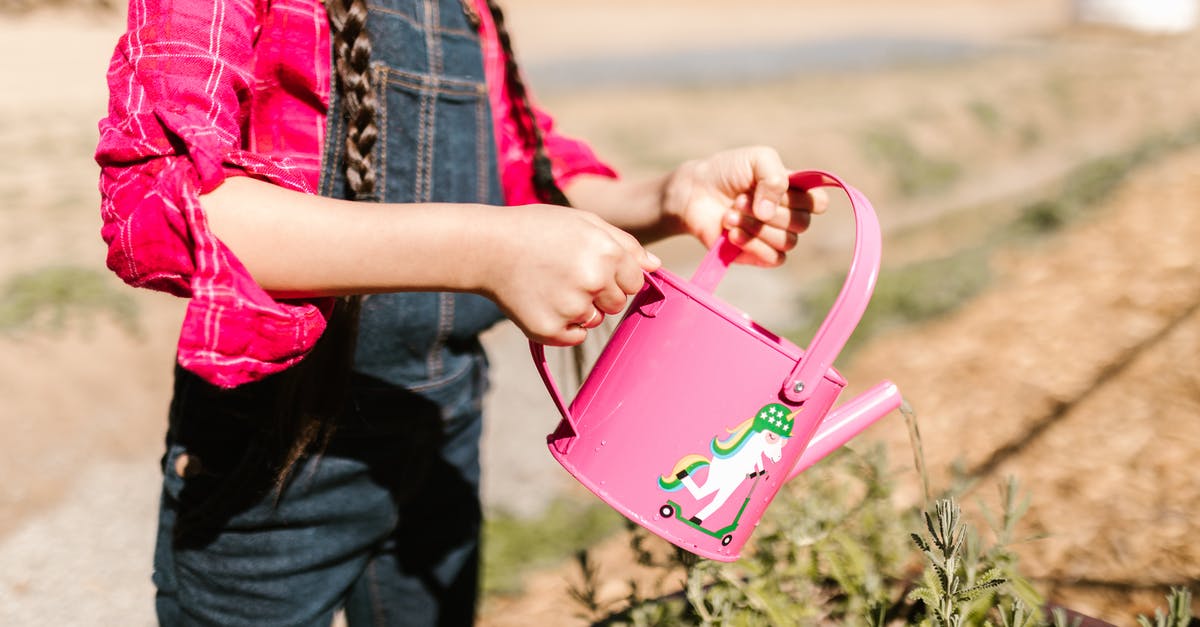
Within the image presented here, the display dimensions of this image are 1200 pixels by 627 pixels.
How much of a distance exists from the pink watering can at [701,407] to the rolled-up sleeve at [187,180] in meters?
0.31

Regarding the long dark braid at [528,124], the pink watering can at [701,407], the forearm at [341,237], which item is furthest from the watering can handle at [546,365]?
the long dark braid at [528,124]

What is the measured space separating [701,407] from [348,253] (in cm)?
45

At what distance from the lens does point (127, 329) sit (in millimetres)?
4152

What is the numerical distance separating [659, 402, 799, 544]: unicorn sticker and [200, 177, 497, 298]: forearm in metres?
0.37

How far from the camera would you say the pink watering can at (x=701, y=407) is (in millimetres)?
1089

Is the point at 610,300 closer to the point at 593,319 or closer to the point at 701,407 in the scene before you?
the point at 593,319

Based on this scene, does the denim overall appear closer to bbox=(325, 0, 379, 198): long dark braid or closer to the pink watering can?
bbox=(325, 0, 379, 198): long dark braid

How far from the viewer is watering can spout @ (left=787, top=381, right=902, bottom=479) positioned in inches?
48.9

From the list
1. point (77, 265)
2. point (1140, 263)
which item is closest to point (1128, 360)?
point (1140, 263)

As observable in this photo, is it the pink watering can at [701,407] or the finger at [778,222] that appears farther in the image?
the finger at [778,222]

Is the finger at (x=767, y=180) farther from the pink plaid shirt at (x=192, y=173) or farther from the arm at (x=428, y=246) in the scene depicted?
the pink plaid shirt at (x=192, y=173)

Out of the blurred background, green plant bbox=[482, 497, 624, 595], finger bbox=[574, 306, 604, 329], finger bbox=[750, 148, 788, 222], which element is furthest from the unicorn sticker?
green plant bbox=[482, 497, 624, 595]

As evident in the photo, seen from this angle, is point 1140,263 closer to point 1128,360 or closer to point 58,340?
point 1128,360

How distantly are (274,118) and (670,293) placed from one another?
1.78 feet
